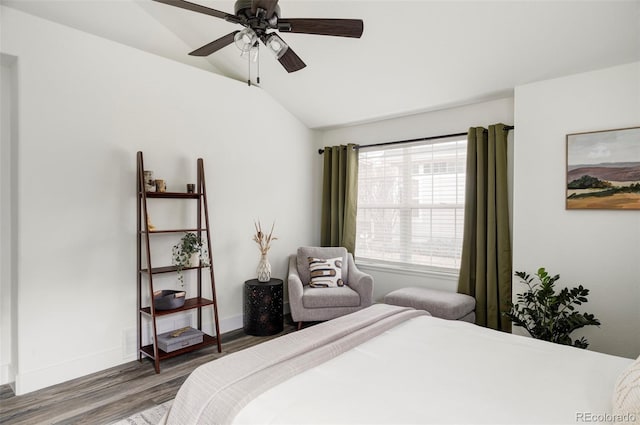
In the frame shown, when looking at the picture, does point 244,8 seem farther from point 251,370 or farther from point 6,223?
point 6,223

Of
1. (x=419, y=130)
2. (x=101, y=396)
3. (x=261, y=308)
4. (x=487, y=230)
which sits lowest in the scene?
(x=101, y=396)

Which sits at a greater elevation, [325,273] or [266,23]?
[266,23]

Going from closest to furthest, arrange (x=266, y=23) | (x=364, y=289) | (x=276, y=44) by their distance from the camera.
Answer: (x=266, y=23), (x=276, y=44), (x=364, y=289)

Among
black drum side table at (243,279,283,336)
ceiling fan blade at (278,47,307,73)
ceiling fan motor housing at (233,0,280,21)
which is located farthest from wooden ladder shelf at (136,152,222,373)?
ceiling fan motor housing at (233,0,280,21)

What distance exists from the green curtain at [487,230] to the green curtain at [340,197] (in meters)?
1.39

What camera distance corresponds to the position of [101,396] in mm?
2561

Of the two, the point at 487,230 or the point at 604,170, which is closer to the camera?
the point at 604,170

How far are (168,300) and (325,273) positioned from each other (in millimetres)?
1647

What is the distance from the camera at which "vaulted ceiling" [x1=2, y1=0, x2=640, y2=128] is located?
102 inches

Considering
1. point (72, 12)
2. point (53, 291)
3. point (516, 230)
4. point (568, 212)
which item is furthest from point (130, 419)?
point (568, 212)

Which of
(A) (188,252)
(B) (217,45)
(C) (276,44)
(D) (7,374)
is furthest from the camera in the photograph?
(A) (188,252)

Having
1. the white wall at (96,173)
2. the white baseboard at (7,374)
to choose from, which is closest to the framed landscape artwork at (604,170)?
the white wall at (96,173)

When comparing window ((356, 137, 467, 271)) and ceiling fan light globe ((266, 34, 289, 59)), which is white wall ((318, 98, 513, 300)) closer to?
window ((356, 137, 467, 271))

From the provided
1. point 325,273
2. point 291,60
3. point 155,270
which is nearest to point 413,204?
point 325,273
